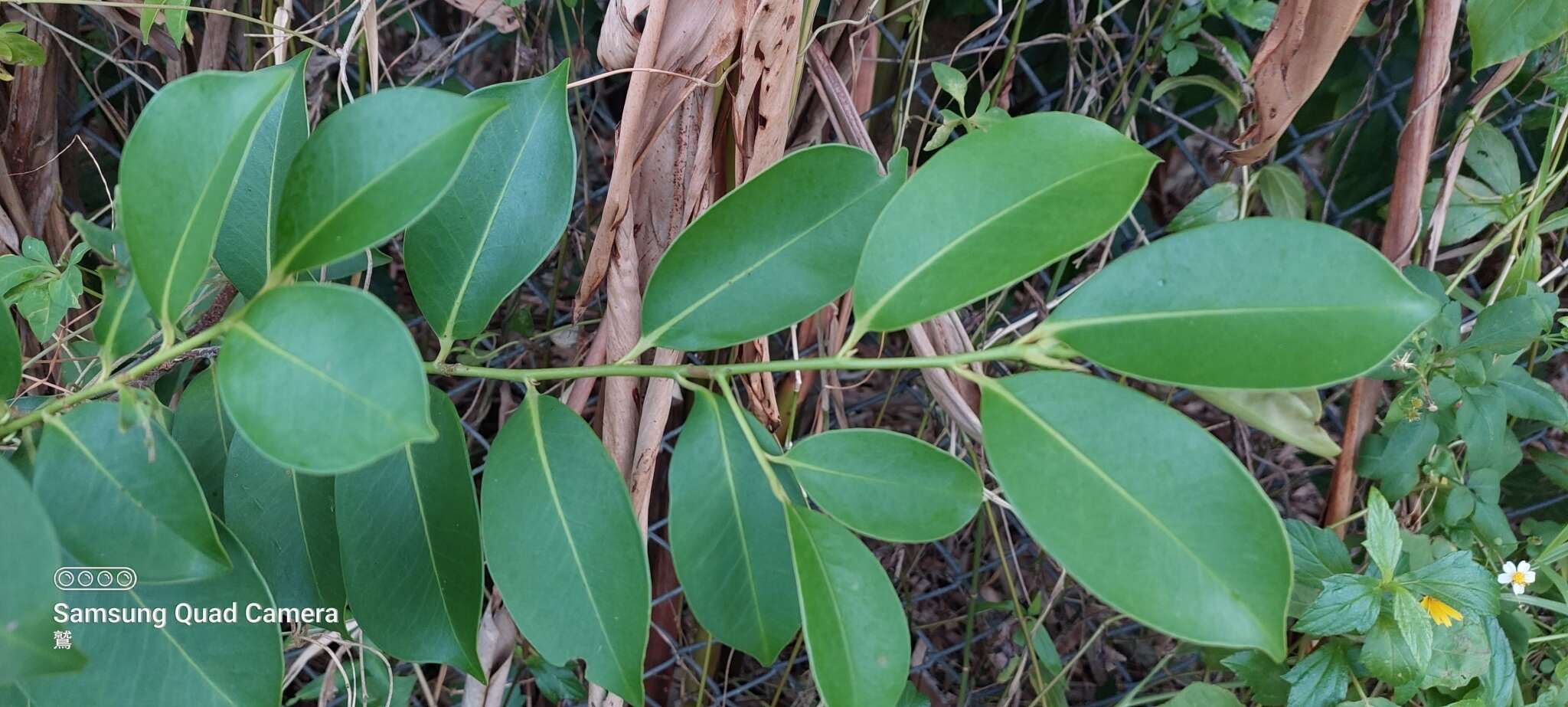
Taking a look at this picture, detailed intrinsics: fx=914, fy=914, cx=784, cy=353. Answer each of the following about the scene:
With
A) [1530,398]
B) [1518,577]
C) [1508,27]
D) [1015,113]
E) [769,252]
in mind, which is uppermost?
[1508,27]

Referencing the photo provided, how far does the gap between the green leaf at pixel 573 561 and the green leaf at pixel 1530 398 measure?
835mm

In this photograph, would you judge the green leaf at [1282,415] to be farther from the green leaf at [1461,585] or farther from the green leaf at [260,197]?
the green leaf at [260,197]

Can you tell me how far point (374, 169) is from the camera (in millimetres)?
407

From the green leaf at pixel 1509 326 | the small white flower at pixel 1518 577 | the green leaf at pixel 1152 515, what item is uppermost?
the green leaf at pixel 1152 515

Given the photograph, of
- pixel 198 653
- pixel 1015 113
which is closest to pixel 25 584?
pixel 198 653

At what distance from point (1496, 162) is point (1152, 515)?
0.79m

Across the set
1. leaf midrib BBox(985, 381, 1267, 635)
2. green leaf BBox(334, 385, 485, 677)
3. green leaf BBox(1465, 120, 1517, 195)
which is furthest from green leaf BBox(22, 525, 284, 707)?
green leaf BBox(1465, 120, 1517, 195)

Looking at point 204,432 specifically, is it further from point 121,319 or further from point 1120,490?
point 1120,490

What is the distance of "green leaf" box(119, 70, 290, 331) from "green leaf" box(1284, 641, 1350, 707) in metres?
0.92

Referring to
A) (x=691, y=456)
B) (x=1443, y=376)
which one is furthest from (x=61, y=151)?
(x=1443, y=376)

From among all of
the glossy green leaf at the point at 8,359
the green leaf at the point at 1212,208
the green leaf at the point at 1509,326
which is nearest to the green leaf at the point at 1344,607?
the green leaf at the point at 1509,326

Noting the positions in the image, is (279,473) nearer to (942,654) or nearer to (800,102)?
(800,102)

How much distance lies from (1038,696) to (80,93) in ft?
4.69

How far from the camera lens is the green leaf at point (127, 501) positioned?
0.42 meters
